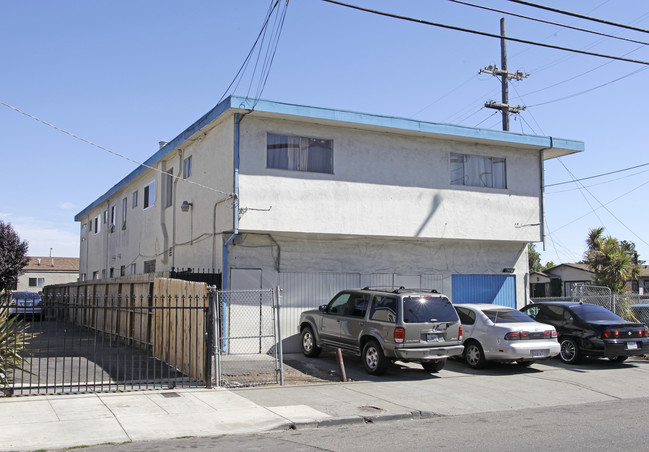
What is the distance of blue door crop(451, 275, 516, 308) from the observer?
18481 mm

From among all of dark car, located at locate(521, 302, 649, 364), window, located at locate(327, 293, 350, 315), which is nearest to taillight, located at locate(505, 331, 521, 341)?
dark car, located at locate(521, 302, 649, 364)

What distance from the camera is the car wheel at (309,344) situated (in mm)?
14738

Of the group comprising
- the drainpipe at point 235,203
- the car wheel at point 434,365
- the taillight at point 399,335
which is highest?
the drainpipe at point 235,203

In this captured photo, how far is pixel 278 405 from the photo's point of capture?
9641mm

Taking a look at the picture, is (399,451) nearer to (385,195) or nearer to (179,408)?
(179,408)

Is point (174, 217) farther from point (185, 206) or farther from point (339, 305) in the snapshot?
point (339, 305)

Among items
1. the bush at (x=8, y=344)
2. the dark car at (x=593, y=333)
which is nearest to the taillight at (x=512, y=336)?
the dark car at (x=593, y=333)

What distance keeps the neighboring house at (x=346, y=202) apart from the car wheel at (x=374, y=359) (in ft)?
12.1

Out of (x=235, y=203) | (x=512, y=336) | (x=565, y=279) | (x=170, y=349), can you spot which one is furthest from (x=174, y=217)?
(x=565, y=279)

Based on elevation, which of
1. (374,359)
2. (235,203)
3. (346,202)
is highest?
(346,202)

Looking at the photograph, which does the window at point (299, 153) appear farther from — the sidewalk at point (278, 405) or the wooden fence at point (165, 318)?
the sidewalk at point (278, 405)

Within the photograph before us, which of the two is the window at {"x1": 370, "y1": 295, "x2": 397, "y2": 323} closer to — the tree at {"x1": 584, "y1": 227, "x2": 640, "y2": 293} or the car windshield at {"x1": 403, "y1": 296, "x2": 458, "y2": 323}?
the car windshield at {"x1": 403, "y1": 296, "x2": 458, "y2": 323}

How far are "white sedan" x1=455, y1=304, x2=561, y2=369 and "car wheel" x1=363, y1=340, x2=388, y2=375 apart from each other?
260 cm

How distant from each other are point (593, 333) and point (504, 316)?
2.24 metres
